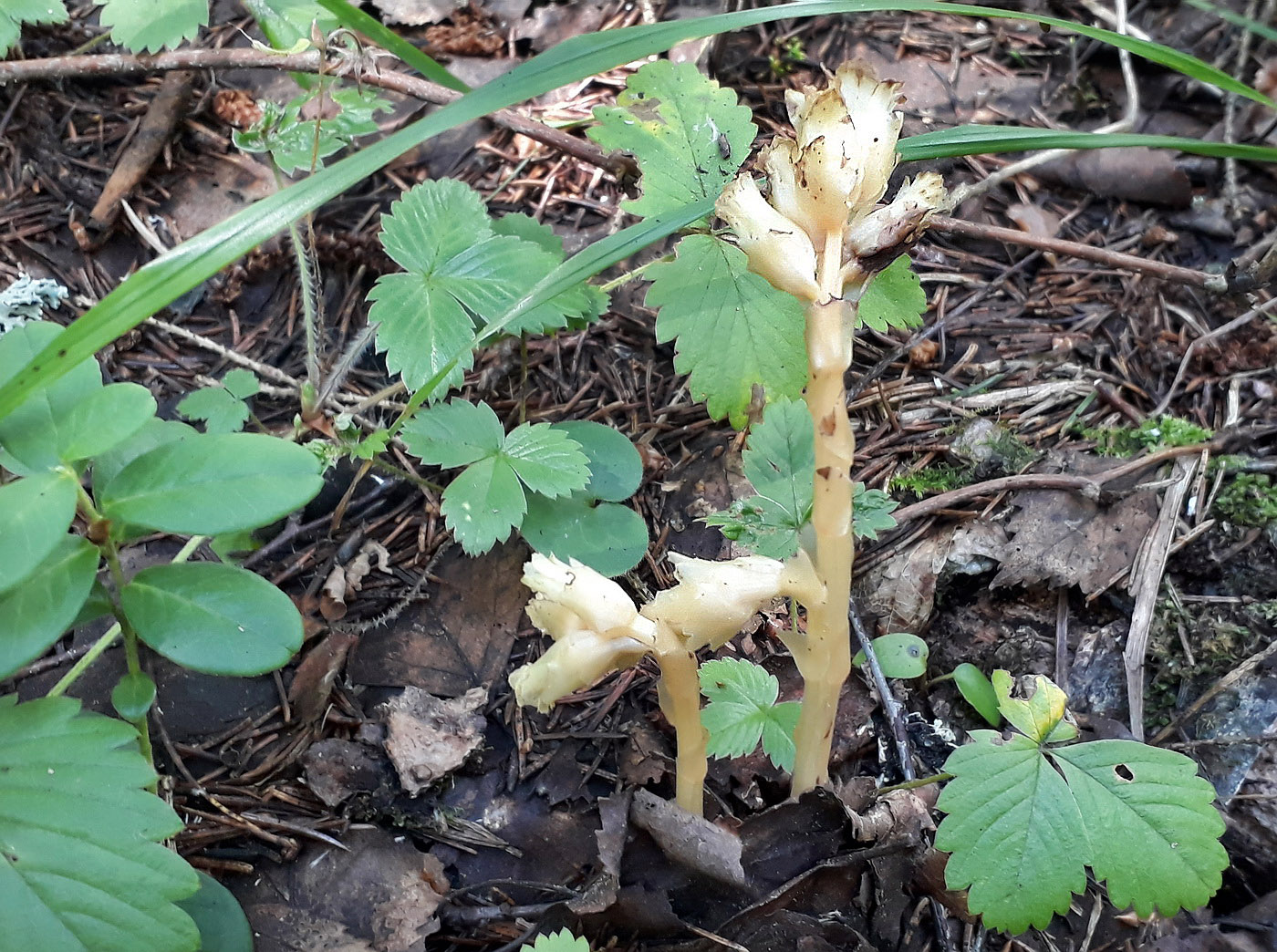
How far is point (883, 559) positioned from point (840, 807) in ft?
2.26

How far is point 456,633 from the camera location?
201 centimetres

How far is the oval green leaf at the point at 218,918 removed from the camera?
1525mm

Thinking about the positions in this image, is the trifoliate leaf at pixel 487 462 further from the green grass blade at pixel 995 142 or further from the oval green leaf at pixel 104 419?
the green grass blade at pixel 995 142

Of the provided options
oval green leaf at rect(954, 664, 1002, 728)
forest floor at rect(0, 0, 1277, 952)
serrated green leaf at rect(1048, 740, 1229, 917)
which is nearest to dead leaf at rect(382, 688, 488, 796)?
forest floor at rect(0, 0, 1277, 952)

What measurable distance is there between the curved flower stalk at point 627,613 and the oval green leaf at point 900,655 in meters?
0.62

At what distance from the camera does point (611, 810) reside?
1537mm

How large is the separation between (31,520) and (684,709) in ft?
3.25

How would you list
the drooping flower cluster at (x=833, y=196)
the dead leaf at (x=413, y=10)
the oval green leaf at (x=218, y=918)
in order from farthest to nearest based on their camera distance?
1. the dead leaf at (x=413, y=10)
2. the oval green leaf at (x=218, y=918)
3. the drooping flower cluster at (x=833, y=196)

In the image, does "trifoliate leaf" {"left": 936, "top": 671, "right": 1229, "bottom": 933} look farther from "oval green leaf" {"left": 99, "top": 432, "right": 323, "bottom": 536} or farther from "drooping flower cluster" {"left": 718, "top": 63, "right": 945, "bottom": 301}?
"oval green leaf" {"left": 99, "top": 432, "right": 323, "bottom": 536}

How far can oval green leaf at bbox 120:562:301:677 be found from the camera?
4.50ft

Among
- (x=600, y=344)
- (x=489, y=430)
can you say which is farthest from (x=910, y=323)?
(x=489, y=430)

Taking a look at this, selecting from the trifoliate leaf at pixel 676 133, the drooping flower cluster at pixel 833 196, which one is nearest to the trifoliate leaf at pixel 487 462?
the trifoliate leaf at pixel 676 133

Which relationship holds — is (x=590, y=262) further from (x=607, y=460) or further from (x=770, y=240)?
(x=607, y=460)

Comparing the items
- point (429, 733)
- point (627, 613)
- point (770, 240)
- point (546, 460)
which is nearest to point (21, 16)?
point (546, 460)
